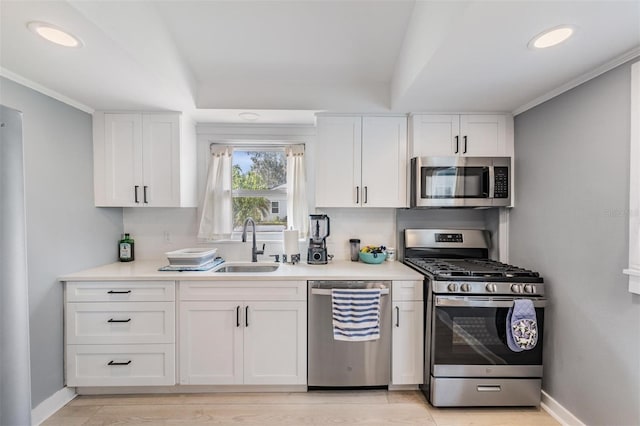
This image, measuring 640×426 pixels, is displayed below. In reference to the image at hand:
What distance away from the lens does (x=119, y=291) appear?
2074mm

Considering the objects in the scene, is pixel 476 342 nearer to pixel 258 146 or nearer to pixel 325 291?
pixel 325 291

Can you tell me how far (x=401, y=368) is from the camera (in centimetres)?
214

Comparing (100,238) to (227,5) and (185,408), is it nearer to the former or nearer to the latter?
(185,408)

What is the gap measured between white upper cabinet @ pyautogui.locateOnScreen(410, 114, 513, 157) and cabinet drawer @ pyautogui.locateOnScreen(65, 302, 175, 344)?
7.69 feet

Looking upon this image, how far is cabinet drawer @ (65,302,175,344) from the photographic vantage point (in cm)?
208

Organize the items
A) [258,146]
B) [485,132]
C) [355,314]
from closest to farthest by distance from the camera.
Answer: [355,314] < [485,132] < [258,146]

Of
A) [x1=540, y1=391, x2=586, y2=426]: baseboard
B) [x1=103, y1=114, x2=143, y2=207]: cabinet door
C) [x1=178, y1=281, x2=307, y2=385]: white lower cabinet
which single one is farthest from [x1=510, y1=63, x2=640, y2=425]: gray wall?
[x1=103, y1=114, x2=143, y2=207]: cabinet door

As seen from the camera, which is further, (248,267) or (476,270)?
(248,267)

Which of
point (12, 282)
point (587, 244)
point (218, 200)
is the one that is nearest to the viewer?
point (12, 282)

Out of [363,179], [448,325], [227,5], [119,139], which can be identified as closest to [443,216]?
[363,179]

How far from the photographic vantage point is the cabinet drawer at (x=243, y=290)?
2.11 meters

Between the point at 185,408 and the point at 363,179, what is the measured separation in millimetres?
2152

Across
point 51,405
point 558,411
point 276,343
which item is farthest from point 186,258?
point 558,411

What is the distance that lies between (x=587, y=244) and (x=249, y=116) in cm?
257
